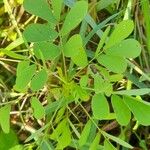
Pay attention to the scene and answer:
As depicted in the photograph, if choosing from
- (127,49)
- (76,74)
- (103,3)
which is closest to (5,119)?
(76,74)

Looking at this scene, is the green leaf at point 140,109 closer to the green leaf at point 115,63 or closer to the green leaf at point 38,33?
the green leaf at point 115,63

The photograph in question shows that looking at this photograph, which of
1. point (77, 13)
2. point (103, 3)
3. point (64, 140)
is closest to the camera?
point (77, 13)

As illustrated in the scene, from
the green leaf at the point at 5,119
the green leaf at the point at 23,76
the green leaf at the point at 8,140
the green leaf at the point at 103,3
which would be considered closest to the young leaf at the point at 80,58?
the green leaf at the point at 23,76

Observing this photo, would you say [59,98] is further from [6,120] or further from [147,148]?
[147,148]

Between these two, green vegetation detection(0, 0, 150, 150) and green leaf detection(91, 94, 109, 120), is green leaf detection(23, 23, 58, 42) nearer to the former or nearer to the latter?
green vegetation detection(0, 0, 150, 150)

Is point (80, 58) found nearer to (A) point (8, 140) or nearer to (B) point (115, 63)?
(B) point (115, 63)

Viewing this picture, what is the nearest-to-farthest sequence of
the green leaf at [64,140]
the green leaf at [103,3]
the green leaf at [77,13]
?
1. the green leaf at [77,13]
2. the green leaf at [64,140]
3. the green leaf at [103,3]

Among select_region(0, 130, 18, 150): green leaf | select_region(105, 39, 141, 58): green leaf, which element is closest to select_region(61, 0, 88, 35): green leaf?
select_region(105, 39, 141, 58): green leaf
